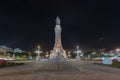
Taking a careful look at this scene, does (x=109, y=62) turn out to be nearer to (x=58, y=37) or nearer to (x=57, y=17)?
(x=58, y=37)

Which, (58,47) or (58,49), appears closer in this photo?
(58,49)

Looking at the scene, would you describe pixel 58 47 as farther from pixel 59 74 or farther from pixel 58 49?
pixel 59 74

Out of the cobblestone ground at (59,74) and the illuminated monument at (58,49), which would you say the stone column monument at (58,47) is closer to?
the illuminated monument at (58,49)

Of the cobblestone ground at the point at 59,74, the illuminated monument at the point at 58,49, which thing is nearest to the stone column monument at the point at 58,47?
the illuminated monument at the point at 58,49

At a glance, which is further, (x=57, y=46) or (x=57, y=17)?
Result: (x=57, y=17)

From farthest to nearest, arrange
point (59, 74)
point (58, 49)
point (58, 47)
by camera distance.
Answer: point (58, 47), point (58, 49), point (59, 74)

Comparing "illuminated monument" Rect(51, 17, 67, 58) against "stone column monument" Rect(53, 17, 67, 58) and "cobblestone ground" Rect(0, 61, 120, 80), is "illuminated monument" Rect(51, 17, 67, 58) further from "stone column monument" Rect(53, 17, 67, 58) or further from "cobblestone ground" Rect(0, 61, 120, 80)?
"cobblestone ground" Rect(0, 61, 120, 80)

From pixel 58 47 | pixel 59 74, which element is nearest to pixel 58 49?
pixel 58 47

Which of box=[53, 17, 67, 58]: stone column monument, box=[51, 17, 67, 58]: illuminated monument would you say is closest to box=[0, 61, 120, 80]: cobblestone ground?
box=[51, 17, 67, 58]: illuminated monument

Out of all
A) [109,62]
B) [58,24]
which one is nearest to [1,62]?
[109,62]

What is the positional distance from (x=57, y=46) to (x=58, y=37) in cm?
922

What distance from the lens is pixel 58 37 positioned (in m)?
152

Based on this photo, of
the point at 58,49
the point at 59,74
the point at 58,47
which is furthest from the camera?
the point at 58,47

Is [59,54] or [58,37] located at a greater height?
[58,37]
